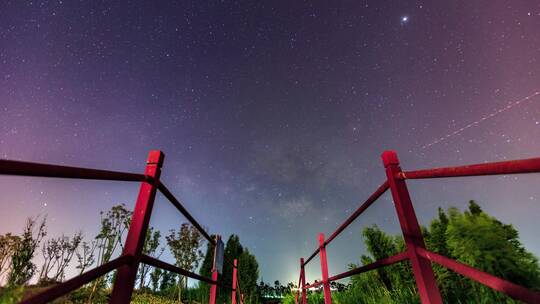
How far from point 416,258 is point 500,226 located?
6.43 ft

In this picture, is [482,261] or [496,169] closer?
[496,169]

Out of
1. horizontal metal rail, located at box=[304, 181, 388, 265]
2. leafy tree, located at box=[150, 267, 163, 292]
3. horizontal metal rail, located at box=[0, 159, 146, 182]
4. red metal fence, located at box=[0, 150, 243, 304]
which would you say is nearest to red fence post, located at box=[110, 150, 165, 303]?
red metal fence, located at box=[0, 150, 243, 304]

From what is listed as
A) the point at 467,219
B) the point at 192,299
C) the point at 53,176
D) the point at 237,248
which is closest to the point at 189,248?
the point at 192,299

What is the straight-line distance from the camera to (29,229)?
6.97 metres

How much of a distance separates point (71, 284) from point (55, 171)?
15.3 inches

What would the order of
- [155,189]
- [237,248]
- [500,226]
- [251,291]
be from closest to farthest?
[155,189] → [500,226] → [251,291] → [237,248]

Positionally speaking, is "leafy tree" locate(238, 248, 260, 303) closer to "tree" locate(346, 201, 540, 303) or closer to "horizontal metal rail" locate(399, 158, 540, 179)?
"tree" locate(346, 201, 540, 303)

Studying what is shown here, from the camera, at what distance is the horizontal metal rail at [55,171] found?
2.29ft

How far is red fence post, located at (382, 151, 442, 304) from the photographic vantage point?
1.26m

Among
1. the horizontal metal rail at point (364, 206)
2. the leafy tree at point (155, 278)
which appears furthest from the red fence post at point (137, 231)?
the leafy tree at point (155, 278)

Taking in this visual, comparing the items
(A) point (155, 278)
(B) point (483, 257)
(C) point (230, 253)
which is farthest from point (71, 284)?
(C) point (230, 253)

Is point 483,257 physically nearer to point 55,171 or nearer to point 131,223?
point 131,223

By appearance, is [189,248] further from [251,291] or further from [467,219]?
[467,219]

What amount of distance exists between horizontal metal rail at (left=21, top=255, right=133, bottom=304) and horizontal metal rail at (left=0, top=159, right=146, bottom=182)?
34cm
